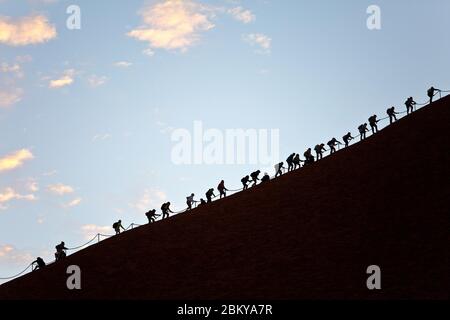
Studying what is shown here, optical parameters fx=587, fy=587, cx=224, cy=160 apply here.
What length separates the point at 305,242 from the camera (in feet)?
86.5

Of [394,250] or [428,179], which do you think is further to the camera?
[428,179]

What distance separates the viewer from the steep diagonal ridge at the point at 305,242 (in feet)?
75.5

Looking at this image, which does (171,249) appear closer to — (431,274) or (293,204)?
(293,204)

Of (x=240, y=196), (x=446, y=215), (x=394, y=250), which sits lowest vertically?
(x=394, y=250)

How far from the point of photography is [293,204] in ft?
99.6

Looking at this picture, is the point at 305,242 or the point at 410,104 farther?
the point at 410,104

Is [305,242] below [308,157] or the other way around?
below

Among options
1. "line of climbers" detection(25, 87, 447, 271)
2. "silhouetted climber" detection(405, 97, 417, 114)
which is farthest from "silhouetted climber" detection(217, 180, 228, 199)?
"silhouetted climber" detection(405, 97, 417, 114)

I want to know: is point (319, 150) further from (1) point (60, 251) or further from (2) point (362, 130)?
(1) point (60, 251)

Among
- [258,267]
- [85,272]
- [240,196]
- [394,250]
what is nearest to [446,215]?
[394,250]

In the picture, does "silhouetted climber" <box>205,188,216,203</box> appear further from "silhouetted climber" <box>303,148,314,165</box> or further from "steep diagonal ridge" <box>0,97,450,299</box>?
"silhouetted climber" <box>303,148,314,165</box>

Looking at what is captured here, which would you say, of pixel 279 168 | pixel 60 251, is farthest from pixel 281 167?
pixel 60 251

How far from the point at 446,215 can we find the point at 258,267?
8551mm

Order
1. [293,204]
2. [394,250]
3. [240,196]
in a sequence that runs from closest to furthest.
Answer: [394,250]
[293,204]
[240,196]
